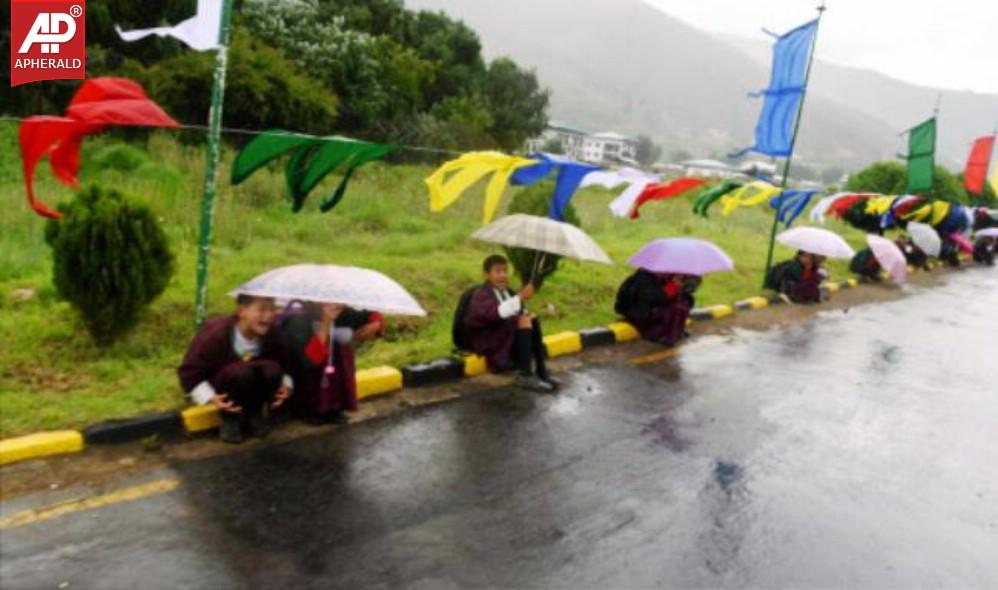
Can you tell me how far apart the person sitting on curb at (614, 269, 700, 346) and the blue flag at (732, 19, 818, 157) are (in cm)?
355

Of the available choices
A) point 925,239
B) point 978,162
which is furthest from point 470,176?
point 978,162

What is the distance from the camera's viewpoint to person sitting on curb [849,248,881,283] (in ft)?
→ 53.0

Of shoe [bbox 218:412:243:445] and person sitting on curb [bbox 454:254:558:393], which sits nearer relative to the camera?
shoe [bbox 218:412:243:445]

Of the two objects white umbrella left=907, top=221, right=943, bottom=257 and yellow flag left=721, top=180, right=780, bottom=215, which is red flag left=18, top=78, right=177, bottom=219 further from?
white umbrella left=907, top=221, right=943, bottom=257

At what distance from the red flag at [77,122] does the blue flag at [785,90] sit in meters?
8.79

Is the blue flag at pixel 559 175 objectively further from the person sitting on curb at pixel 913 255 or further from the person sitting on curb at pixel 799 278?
the person sitting on curb at pixel 913 255

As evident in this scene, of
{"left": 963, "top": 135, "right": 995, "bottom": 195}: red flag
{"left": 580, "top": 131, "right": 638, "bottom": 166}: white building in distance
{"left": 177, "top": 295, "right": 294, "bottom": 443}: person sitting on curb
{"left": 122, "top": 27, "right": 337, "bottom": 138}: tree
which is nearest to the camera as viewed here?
{"left": 177, "top": 295, "right": 294, "bottom": 443}: person sitting on curb

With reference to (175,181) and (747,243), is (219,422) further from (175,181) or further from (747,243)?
(747,243)

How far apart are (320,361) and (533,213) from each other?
5.54m

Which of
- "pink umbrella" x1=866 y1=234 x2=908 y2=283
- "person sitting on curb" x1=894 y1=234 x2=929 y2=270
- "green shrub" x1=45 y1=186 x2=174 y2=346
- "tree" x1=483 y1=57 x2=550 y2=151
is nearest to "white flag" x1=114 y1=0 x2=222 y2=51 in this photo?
"green shrub" x1=45 y1=186 x2=174 y2=346

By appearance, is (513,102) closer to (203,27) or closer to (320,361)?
(203,27)

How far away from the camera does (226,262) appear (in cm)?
920

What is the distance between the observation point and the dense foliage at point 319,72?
698 inches

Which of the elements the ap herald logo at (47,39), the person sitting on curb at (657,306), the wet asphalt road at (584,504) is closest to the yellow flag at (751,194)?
the person sitting on curb at (657,306)
